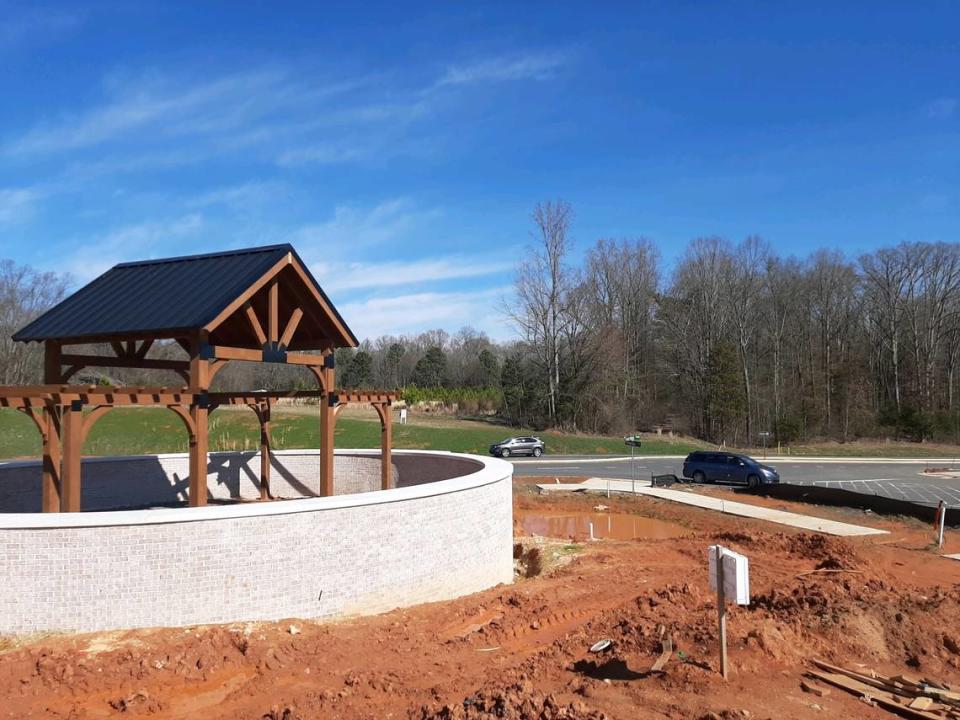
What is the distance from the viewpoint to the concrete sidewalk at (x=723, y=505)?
59.3 feet

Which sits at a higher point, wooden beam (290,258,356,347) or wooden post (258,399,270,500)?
wooden beam (290,258,356,347)

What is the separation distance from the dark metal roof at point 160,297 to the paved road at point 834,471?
1920cm

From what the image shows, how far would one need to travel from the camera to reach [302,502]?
9484 millimetres

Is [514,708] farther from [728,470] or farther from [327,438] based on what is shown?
[728,470]

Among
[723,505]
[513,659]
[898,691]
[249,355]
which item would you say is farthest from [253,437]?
[898,691]

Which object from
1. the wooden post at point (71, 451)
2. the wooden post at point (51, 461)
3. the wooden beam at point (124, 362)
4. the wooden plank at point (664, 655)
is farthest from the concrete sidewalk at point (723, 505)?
the wooden post at point (71, 451)

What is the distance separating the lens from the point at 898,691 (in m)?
6.79

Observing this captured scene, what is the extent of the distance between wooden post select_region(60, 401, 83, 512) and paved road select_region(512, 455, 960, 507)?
69.8 feet

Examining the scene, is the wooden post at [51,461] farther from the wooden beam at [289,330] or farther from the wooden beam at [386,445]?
the wooden beam at [386,445]

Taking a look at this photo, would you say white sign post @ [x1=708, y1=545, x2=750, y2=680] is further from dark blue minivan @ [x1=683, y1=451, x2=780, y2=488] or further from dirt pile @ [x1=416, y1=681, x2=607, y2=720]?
dark blue minivan @ [x1=683, y1=451, x2=780, y2=488]

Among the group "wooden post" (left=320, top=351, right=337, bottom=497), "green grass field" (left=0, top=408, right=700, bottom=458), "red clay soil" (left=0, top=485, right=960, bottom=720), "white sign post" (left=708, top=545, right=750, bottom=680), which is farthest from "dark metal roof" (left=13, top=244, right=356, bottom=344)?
"green grass field" (left=0, top=408, right=700, bottom=458)

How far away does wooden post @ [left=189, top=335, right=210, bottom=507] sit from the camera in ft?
34.8

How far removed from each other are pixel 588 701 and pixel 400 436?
3559cm

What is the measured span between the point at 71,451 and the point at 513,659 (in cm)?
702
